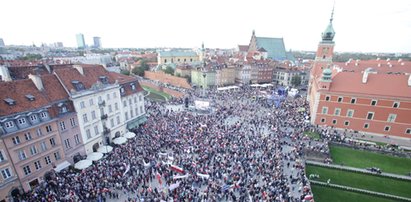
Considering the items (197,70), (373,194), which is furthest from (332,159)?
(197,70)

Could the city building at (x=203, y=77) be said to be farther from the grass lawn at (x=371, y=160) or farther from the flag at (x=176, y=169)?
the flag at (x=176, y=169)

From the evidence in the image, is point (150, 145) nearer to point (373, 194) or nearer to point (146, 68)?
point (373, 194)

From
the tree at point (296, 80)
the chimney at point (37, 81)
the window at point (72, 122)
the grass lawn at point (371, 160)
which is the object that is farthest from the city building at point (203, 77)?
the chimney at point (37, 81)

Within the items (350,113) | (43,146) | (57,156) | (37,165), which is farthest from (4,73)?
(350,113)

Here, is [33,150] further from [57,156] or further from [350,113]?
[350,113]

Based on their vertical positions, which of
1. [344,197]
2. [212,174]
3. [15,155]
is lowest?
[344,197]

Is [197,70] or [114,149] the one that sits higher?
[197,70]

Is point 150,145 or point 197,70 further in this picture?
point 197,70
